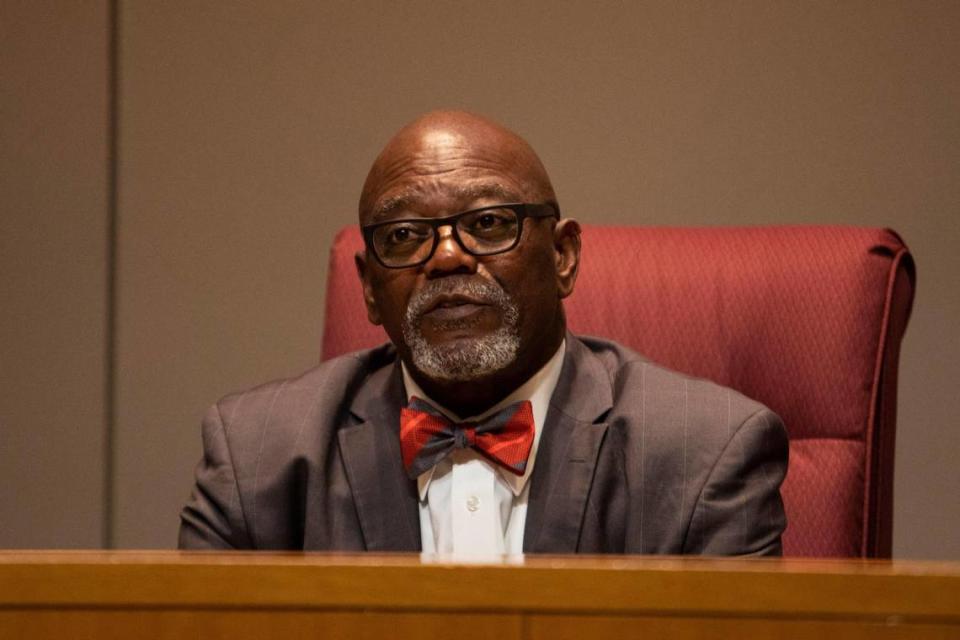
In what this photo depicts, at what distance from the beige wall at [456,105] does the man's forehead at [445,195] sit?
0.87 metres

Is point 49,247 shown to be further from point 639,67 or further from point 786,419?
point 786,419

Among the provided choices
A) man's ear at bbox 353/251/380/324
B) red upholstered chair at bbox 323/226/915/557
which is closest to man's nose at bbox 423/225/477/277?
man's ear at bbox 353/251/380/324

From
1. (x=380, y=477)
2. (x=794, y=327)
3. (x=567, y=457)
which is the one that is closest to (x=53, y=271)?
(x=380, y=477)

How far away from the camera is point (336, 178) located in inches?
98.3

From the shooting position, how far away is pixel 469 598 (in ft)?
2.74

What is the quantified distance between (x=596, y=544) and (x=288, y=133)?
1257mm

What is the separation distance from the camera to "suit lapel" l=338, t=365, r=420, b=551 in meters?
1.58

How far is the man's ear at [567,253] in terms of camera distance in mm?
1694

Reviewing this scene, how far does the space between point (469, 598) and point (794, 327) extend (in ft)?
3.42

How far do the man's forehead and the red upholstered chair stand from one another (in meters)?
0.30

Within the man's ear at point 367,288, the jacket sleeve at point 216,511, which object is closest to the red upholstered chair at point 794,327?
the man's ear at point 367,288

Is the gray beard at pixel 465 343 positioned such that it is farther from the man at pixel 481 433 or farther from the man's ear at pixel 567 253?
the man's ear at pixel 567 253

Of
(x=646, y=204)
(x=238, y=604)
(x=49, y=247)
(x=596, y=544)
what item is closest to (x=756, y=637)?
(x=238, y=604)

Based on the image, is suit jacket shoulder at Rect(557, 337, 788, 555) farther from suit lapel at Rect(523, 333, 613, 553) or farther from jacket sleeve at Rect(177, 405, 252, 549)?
jacket sleeve at Rect(177, 405, 252, 549)
